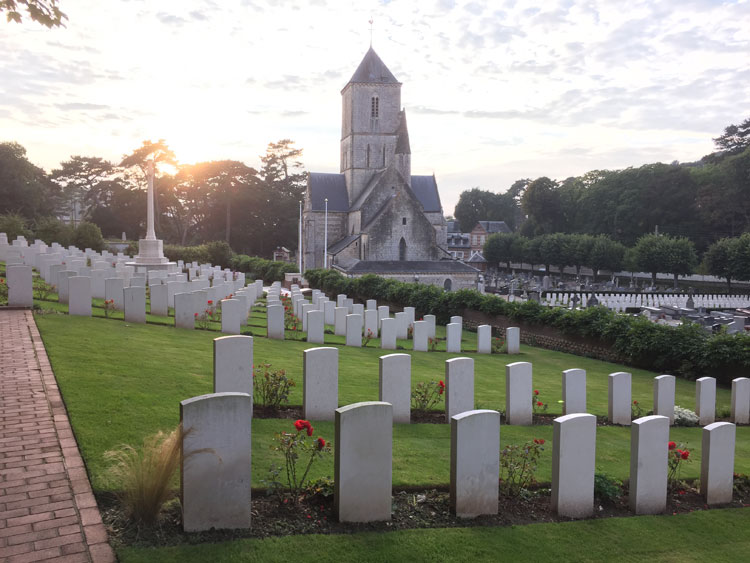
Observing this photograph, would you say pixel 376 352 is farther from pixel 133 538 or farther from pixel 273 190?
pixel 273 190

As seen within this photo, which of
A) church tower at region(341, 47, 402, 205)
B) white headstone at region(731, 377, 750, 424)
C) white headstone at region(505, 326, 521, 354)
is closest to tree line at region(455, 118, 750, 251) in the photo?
church tower at region(341, 47, 402, 205)

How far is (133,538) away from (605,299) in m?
32.1

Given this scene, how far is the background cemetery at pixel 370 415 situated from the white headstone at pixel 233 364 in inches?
0.6

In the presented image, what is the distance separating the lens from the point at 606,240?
178ft

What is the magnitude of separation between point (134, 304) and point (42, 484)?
8.08 metres

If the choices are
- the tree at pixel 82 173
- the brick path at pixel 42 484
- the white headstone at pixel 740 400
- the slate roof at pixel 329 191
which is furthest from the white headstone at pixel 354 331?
the tree at pixel 82 173

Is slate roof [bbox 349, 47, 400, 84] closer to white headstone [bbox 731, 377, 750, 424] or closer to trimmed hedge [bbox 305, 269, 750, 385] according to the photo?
trimmed hedge [bbox 305, 269, 750, 385]

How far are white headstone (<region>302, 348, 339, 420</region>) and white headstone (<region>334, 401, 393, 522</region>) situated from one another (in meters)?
2.14

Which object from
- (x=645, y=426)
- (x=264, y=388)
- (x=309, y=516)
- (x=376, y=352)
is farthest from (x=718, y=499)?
(x=376, y=352)

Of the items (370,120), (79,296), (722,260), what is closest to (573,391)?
(79,296)

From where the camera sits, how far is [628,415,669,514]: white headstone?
5352mm

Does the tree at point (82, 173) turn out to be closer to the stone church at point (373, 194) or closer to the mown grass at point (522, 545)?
the stone church at point (373, 194)

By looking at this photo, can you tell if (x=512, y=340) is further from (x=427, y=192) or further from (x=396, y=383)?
(x=427, y=192)

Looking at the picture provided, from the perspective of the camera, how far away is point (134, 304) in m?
12.0
